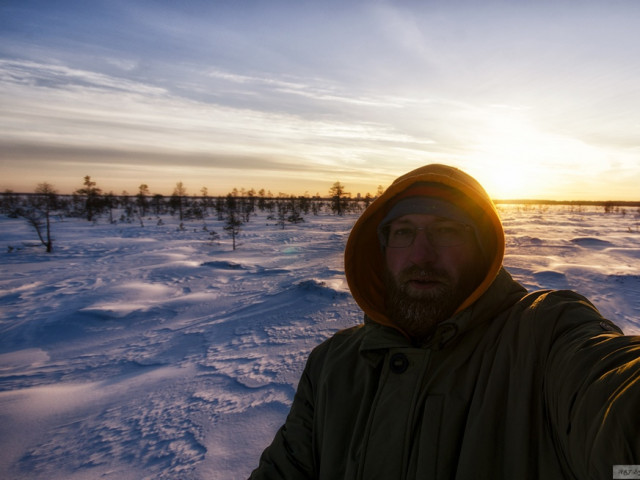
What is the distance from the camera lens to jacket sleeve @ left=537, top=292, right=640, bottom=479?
0.65 meters

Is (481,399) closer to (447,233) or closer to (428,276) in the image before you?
(428,276)

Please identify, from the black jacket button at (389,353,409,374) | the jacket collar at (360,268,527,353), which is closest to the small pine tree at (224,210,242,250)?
the jacket collar at (360,268,527,353)

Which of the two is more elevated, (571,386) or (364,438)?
(571,386)

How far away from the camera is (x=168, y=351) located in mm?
4691

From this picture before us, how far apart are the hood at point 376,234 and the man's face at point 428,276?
8 cm

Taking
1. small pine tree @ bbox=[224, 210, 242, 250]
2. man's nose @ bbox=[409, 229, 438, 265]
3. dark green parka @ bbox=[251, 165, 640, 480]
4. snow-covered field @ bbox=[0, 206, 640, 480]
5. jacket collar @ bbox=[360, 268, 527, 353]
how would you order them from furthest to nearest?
small pine tree @ bbox=[224, 210, 242, 250] < snow-covered field @ bbox=[0, 206, 640, 480] < man's nose @ bbox=[409, 229, 438, 265] < jacket collar @ bbox=[360, 268, 527, 353] < dark green parka @ bbox=[251, 165, 640, 480]

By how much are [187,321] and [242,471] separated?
159 inches

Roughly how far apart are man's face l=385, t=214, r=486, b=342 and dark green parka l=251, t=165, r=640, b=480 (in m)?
0.12

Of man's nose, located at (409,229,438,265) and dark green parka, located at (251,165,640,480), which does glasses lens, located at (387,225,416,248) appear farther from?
dark green parka, located at (251,165,640,480)

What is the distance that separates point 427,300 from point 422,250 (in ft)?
0.80

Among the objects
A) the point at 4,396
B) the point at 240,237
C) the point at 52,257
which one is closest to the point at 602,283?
the point at 4,396

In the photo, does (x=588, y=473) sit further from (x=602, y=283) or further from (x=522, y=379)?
(x=602, y=283)

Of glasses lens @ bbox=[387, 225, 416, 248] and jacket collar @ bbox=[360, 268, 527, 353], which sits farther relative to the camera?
glasses lens @ bbox=[387, 225, 416, 248]

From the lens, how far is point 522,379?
959mm
